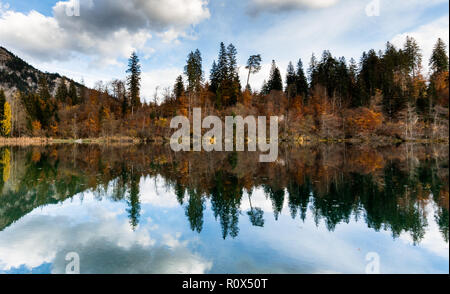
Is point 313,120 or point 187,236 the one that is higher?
point 313,120

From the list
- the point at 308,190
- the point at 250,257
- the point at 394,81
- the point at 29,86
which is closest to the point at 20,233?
the point at 250,257

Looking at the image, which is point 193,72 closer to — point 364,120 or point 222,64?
point 222,64

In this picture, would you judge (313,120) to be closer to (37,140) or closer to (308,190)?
(308,190)

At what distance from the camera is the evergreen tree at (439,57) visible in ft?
166

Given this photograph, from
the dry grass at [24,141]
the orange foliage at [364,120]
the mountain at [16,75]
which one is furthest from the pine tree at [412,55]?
the mountain at [16,75]

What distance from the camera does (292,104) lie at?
56375mm

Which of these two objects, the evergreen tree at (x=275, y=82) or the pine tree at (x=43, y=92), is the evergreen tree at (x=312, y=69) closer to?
the evergreen tree at (x=275, y=82)

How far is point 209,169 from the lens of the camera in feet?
54.4

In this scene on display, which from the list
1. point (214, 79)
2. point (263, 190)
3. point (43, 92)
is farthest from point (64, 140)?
point (263, 190)

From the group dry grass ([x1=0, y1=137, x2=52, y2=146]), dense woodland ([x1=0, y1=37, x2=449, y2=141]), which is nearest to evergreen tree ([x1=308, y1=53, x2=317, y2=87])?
dense woodland ([x1=0, y1=37, x2=449, y2=141])

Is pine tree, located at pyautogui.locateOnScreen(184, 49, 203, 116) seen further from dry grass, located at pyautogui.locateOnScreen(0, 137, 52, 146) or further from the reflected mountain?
the reflected mountain

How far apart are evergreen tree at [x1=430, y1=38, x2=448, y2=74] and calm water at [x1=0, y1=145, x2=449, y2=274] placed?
165ft

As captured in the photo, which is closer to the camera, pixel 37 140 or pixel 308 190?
pixel 308 190

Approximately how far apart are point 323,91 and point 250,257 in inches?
2248
